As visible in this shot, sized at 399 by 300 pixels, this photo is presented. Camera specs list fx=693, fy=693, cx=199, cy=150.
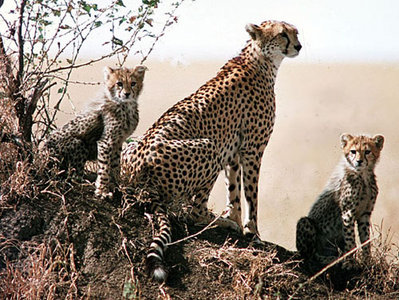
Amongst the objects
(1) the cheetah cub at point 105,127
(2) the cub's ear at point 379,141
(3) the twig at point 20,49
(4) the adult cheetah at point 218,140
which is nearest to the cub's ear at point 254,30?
(4) the adult cheetah at point 218,140

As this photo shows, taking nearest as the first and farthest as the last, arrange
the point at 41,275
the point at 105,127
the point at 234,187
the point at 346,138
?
the point at 41,275 < the point at 105,127 < the point at 346,138 < the point at 234,187

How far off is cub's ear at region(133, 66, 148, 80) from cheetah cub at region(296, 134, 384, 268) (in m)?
1.65

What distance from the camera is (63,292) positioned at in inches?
177

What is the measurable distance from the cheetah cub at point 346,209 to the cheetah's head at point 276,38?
38.5 inches

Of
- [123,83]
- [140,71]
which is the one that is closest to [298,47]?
[140,71]

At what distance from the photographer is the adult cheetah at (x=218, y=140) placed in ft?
16.3

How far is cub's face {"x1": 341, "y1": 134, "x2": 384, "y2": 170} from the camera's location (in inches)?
211

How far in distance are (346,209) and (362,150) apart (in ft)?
1.55

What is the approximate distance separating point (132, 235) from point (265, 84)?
1.90m

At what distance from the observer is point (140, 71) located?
527 centimetres

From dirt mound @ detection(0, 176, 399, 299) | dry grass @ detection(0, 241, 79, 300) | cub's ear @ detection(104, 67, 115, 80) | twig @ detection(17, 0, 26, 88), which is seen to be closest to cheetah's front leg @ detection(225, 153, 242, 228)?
dirt mound @ detection(0, 176, 399, 299)

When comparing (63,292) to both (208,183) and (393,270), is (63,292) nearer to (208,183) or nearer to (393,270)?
(208,183)

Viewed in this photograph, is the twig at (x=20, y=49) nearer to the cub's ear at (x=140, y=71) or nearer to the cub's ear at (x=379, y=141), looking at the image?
the cub's ear at (x=140, y=71)

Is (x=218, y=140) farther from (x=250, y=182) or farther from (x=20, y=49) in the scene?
(x=20, y=49)
